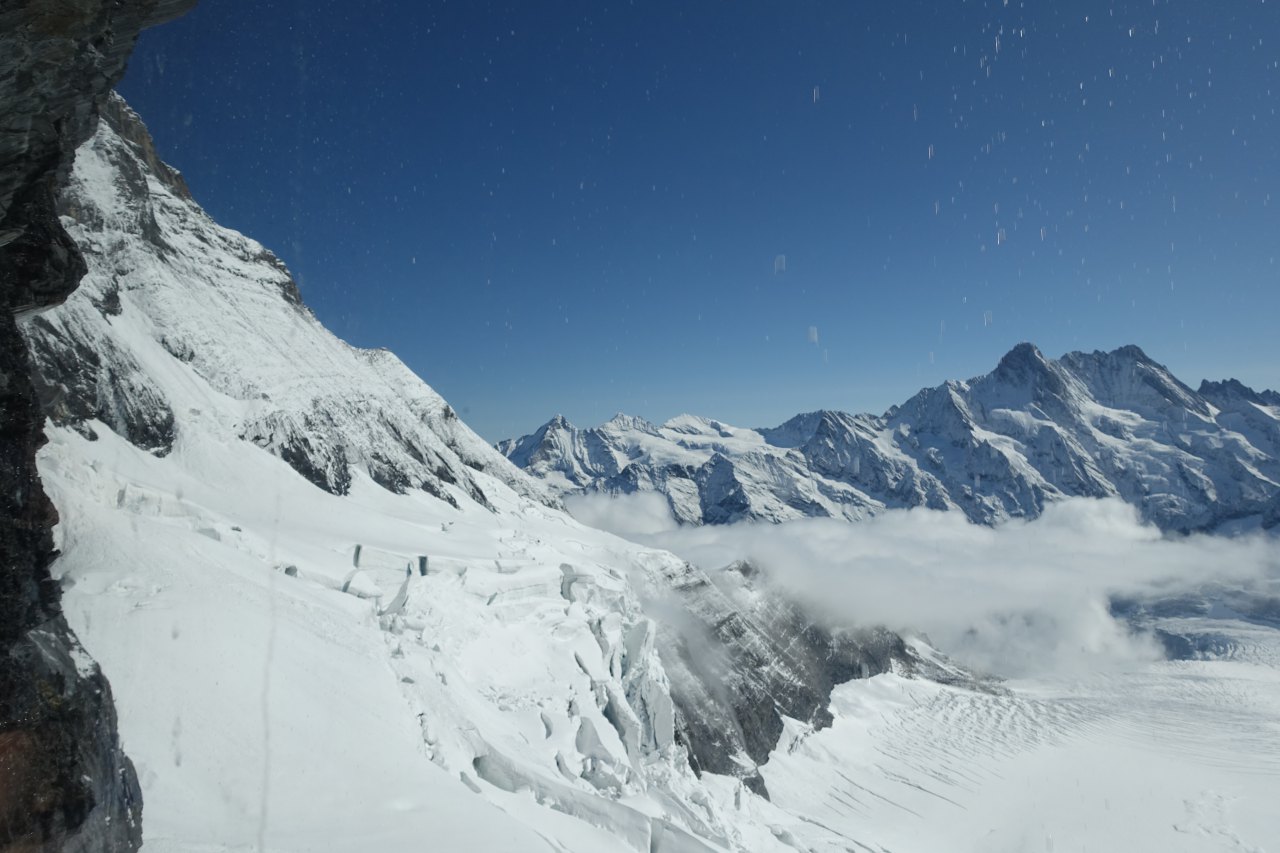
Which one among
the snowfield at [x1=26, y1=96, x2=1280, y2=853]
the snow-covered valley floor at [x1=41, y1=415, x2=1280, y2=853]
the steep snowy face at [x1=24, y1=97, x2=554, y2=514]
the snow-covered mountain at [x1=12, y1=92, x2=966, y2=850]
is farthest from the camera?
the steep snowy face at [x1=24, y1=97, x2=554, y2=514]

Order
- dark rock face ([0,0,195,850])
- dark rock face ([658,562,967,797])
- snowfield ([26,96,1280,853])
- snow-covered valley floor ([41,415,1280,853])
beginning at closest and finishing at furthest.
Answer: dark rock face ([0,0,195,850]), snow-covered valley floor ([41,415,1280,853]), snowfield ([26,96,1280,853]), dark rock face ([658,562,967,797])

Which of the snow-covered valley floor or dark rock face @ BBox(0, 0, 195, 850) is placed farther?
the snow-covered valley floor

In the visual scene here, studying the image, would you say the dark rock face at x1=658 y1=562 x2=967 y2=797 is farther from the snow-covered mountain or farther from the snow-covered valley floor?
the snow-covered valley floor

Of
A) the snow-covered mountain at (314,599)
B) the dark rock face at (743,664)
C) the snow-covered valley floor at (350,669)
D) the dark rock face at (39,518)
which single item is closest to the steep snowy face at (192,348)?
the snow-covered mountain at (314,599)

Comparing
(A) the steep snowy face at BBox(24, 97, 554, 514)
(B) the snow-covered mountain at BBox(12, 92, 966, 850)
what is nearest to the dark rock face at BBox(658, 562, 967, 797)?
(B) the snow-covered mountain at BBox(12, 92, 966, 850)

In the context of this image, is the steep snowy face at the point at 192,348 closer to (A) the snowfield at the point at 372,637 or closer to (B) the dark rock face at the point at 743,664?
(A) the snowfield at the point at 372,637

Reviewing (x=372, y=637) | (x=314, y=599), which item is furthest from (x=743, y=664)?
(x=314, y=599)

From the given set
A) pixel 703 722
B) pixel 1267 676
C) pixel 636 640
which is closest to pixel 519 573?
pixel 636 640
